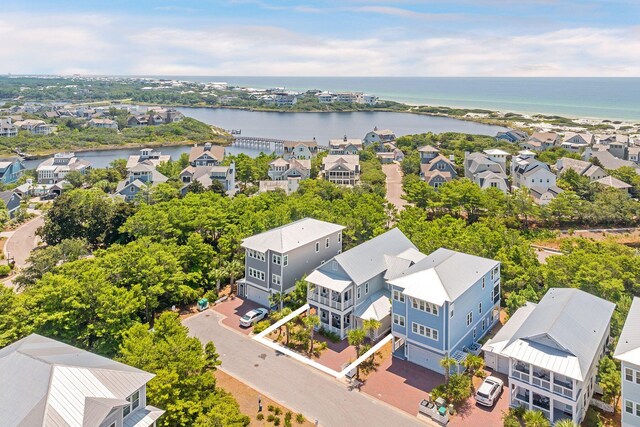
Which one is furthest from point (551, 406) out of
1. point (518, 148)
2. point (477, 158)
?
point (518, 148)

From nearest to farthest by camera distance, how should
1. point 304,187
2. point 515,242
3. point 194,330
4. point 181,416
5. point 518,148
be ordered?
point 181,416 → point 194,330 → point 515,242 → point 304,187 → point 518,148

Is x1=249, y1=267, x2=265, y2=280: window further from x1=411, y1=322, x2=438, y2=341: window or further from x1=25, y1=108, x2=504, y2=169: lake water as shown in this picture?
x1=25, y1=108, x2=504, y2=169: lake water

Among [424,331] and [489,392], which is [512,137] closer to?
[424,331]

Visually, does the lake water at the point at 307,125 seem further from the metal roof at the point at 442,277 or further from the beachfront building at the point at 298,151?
the metal roof at the point at 442,277

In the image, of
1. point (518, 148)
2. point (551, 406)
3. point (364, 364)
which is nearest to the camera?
point (551, 406)

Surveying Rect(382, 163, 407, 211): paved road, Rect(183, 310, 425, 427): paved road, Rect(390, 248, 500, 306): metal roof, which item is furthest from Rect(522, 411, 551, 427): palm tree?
Rect(382, 163, 407, 211): paved road

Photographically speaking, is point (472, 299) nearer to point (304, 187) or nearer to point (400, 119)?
point (304, 187)

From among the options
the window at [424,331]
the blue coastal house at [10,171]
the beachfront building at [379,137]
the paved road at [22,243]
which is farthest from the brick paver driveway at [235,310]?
the beachfront building at [379,137]
